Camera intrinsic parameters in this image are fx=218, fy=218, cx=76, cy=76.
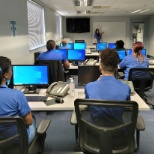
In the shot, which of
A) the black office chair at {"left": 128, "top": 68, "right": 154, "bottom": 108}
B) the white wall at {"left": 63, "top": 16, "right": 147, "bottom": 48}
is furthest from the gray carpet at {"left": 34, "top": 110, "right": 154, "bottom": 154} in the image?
the white wall at {"left": 63, "top": 16, "right": 147, "bottom": 48}

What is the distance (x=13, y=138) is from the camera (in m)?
1.55

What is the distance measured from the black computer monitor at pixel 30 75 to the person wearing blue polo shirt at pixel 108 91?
113 centimetres

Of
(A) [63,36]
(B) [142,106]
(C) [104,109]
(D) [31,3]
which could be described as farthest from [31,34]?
(A) [63,36]

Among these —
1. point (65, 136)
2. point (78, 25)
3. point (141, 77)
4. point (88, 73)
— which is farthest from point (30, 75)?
point (78, 25)

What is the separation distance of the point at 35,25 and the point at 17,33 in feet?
6.05

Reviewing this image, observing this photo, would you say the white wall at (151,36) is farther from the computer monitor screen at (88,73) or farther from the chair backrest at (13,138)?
the chair backrest at (13,138)

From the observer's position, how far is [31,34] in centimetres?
559

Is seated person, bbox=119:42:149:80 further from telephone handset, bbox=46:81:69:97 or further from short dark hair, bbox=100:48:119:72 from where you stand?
short dark hair, bbox=100:48:119:72

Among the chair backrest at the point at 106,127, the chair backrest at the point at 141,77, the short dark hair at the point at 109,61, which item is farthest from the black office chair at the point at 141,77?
the chair backrest at the point at 106,127

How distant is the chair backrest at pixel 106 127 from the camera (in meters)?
1.58

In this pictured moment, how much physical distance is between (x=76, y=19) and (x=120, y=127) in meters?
11.6

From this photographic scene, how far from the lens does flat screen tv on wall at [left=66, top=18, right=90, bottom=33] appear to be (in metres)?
12.6

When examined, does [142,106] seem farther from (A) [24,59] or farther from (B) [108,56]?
(A) [24,59]

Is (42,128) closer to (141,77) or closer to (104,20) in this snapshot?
(141,77)
